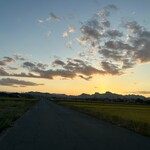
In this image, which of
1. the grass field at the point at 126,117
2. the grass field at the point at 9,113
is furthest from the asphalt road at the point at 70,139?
the grass field at the point at 9,113

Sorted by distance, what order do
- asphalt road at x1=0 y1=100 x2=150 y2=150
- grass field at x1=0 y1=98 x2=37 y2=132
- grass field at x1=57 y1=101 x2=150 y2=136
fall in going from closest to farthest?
asphalt road at x1=0 y1=100 x2=150 y2=150, grass field at x1=57 y1=101 x2=150 y2=136, grass field at x1=0 y1=98 x2=37 y2=132

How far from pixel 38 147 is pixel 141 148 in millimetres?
4496

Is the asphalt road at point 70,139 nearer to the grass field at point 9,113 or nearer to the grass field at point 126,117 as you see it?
the grass field at point 126,117

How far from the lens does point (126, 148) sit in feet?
46.0

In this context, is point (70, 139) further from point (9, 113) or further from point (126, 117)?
point (9, 113)

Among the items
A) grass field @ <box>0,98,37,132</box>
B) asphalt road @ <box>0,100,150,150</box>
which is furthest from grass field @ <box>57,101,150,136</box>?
grass field @ <box>0,98,37,132</box>

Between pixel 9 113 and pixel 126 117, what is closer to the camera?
pixel 126 117

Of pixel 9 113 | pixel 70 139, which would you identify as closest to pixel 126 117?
pixel 9 113

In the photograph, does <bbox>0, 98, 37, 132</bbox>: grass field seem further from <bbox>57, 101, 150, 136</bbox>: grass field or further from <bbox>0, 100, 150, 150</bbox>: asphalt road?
<bbox>57, 101, 150, 136</bbox>: grass field

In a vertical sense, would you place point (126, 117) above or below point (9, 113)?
below

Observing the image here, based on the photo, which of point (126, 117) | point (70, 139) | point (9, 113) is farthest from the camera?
point (9, 113)

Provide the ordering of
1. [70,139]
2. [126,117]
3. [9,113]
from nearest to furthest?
[70,139]
[126,117]
[9,113]

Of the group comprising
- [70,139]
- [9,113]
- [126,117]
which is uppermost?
[9,113]

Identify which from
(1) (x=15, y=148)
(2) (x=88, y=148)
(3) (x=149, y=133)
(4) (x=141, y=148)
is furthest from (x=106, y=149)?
(3) (x=149, y=133)
